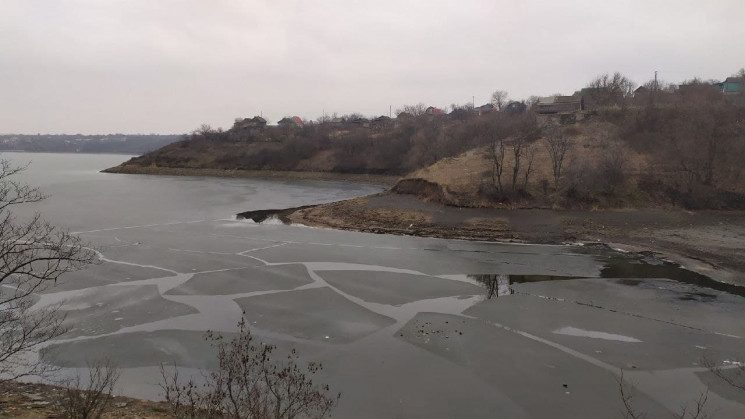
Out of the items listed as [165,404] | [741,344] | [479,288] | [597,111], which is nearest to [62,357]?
[165,404]

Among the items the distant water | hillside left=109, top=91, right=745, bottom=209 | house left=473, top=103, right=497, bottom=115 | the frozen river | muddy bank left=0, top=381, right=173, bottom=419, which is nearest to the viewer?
muddy bank left=0, top=381, right=173, bottom=419

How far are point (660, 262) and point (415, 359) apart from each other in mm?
15208

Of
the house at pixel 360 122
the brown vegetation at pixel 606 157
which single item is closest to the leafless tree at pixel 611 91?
the brown vegetation at pixel 606 157

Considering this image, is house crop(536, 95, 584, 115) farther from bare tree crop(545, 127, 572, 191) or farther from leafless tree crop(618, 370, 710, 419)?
leafless tree crop(618, 370, 710, 419)

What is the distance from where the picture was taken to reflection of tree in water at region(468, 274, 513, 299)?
16.7m

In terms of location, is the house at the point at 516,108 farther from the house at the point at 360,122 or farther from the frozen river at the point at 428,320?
the frozen river at the point at 428,320

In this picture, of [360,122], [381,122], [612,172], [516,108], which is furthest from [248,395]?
[360,122]

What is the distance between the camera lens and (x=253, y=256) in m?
22.5

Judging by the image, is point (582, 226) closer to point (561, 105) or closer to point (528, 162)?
point (528, 162)

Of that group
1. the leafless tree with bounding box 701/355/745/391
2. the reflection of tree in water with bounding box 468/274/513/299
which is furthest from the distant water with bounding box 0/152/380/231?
Result: the leafless tree with bounding box 701/355/745/391

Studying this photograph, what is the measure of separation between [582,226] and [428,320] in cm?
1826

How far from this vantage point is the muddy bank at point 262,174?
7153 centimetres

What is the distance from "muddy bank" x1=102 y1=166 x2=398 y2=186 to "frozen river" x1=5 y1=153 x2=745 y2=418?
1768 inches

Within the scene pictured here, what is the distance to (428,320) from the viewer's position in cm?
1412
